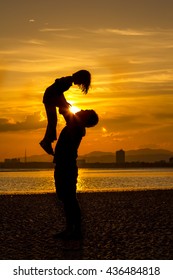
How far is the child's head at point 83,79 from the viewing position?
34.6 ft

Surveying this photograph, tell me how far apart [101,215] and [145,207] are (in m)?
4.02

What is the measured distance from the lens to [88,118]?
1116 cm

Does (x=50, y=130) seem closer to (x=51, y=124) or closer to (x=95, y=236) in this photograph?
(x=51, y=124)

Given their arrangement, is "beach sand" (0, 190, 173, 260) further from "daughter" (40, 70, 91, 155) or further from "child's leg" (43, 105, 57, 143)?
"daughter" (40, 70, 91, 155)

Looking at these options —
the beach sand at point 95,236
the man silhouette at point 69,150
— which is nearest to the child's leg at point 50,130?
the man silhouette at point 69,150

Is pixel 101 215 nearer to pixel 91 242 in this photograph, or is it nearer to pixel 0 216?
pixel 0 216

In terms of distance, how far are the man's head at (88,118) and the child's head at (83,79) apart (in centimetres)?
72

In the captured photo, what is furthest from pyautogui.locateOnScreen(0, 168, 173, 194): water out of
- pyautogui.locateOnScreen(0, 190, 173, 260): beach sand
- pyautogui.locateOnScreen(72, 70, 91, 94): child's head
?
pyautogui.locateOnScreen(72, 70, 91, 94): child's head

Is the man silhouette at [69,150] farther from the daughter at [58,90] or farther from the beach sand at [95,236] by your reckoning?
the beach sand at [95,236]

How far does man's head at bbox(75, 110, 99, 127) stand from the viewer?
11172 millimetres
